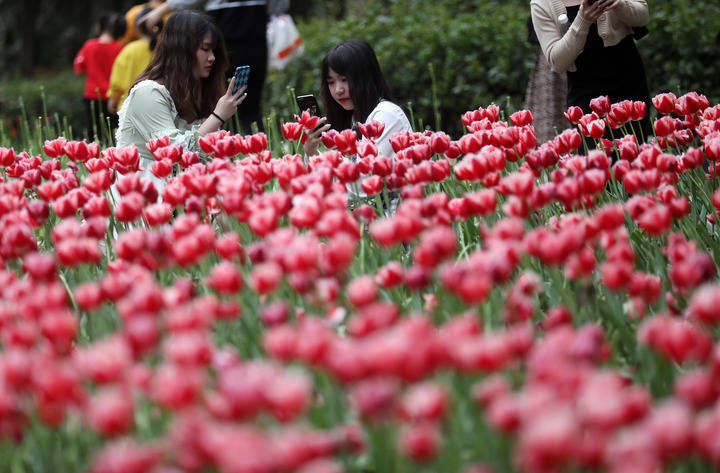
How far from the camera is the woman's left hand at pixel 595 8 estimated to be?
3930mm

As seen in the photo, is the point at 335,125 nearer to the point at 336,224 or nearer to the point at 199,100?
the point at 199,100

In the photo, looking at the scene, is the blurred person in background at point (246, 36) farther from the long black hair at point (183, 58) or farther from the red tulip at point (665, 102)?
the red tulip at point (665, 102)

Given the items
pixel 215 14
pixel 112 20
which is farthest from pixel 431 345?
pixel 112 20

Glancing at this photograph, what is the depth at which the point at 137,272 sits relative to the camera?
195 cm

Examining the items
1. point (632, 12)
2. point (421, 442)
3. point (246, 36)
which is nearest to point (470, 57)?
point (246, 36)

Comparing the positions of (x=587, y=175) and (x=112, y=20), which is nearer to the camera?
(x=587, y=175)

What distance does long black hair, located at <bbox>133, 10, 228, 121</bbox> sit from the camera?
4.51 meters

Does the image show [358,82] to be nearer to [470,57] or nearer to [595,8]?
[595,8]

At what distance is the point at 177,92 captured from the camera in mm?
4559

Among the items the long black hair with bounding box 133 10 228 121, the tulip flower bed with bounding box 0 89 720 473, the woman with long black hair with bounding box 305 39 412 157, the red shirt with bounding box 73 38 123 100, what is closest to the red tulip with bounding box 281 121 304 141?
the woman with long black hair with bounding box 305 39 412 157

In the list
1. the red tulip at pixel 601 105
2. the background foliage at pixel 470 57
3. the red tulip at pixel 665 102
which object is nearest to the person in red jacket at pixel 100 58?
the background foliage at pixel 470 57

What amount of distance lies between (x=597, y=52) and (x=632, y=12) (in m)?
0.27

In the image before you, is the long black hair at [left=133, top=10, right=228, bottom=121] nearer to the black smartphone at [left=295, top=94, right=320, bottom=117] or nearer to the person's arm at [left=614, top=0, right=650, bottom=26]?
the black smartphone at [left=295, top=94, right=320, bottom=117]

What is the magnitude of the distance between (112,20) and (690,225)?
5.99m
